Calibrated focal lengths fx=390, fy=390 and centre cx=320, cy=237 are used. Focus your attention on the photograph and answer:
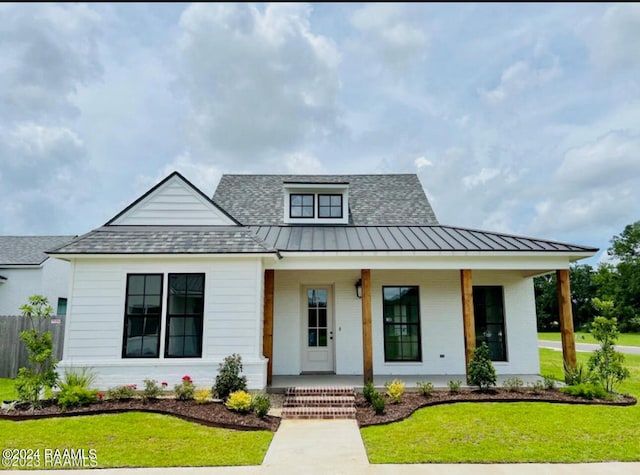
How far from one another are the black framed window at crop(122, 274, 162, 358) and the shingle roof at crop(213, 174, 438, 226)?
4519mm

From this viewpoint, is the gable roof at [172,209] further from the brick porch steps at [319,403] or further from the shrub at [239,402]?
the brick porch steps at [319,403]

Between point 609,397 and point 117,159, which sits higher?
point 117,159

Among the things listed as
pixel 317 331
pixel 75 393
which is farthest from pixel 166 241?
pixel 317 331

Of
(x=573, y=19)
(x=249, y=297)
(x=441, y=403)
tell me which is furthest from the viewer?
(x=249, y=297)

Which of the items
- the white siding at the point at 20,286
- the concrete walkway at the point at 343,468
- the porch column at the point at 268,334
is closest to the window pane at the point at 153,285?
the porch column at the point at 268,334

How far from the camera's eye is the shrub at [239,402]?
23.4 feet

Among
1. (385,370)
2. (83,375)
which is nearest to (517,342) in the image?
(385,370)

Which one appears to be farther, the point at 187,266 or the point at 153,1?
the point at 187,266

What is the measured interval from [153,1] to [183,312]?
7.57 m

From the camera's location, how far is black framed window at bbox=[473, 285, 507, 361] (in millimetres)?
11578

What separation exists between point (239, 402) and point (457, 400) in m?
4.35

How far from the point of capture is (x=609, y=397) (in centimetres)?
820

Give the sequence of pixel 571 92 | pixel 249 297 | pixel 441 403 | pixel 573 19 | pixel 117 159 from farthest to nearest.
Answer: pixel 117 159, pixel 571 92, pixel 249 297, pixel 441 403, pixel 573 19

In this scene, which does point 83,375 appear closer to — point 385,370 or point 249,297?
point 249,297
